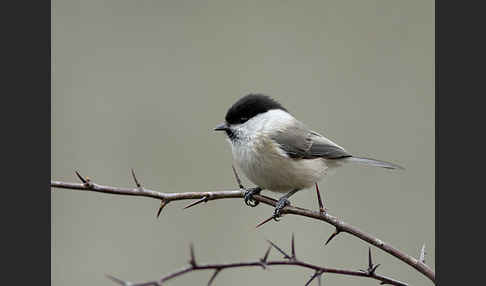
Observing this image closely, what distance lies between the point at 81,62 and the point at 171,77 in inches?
27.6

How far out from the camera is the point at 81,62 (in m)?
4.20

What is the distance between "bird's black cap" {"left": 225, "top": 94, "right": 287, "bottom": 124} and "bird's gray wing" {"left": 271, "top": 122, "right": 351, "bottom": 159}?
164mm

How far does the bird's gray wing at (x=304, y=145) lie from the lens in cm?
284

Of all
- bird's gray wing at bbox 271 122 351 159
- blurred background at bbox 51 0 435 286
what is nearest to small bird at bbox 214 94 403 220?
bird's gray wing at bbox 271 122 351 159

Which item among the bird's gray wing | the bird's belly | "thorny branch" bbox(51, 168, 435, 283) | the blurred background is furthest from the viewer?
the blurred background

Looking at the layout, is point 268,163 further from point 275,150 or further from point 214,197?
point 214,197

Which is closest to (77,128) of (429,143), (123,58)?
(123,58)

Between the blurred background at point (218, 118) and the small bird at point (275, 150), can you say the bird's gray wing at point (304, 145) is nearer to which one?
the small bird at point (275, 150)

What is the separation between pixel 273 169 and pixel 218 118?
1478 mm

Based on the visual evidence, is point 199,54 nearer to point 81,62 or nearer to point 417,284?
point 81,62

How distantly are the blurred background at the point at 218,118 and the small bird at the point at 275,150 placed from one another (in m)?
0.81

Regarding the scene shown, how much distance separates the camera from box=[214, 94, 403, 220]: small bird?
107 inches

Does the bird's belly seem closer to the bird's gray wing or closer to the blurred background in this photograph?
the bird's gray wing

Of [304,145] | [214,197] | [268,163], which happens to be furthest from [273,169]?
[214,197]
